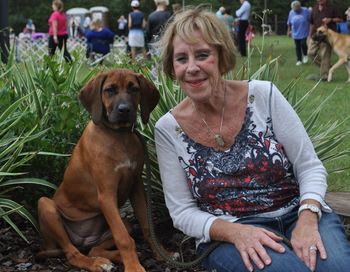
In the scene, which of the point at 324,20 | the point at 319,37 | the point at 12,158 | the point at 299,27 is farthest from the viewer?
the point at 299,27

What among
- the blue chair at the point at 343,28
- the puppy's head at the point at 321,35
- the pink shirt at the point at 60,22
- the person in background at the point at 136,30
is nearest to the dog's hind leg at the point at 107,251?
the puppy's head at the point at 321,35

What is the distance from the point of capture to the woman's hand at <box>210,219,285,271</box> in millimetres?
2760

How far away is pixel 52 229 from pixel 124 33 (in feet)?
106

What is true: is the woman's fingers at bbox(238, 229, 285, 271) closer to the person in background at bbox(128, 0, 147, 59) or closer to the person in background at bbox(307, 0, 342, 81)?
the person in background at bbox(307, 0, 342, 81)

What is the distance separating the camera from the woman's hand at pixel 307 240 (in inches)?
110

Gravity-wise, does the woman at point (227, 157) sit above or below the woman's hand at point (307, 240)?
above

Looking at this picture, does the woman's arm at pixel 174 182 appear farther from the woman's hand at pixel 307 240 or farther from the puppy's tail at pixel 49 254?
the puppy's tail at pixel 49 254

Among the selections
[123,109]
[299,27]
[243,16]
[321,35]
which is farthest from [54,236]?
[299,27]

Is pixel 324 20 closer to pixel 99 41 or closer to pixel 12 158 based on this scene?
pixel 99 41

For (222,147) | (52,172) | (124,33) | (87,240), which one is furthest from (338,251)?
(124,33)

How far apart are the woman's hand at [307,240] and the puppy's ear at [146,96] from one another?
1.18 meters

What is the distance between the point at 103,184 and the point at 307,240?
1286mm

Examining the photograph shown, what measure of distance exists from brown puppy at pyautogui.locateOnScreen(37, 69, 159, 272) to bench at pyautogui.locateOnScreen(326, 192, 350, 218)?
4.52 feet

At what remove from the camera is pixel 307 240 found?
288 cm
